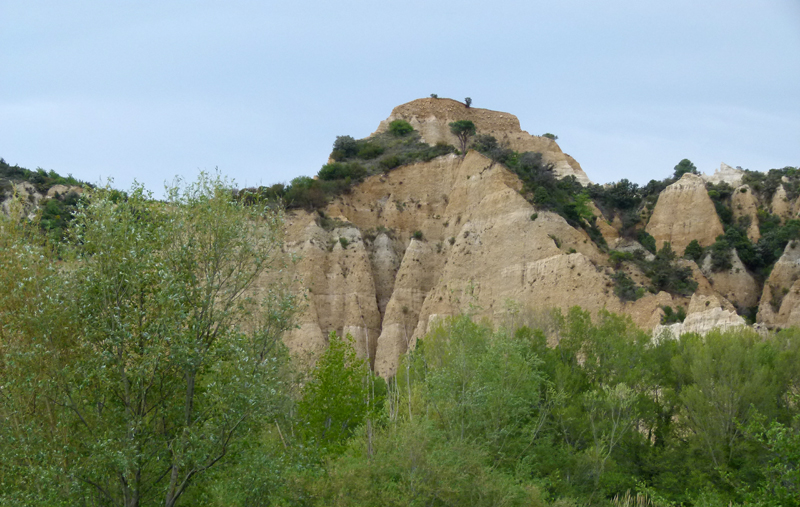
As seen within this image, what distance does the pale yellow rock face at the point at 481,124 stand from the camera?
7756 cm

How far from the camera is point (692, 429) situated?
3105 cm

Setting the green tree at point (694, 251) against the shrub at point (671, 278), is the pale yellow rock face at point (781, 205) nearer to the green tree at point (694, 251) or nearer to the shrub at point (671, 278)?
the green tree at point (694, 251)

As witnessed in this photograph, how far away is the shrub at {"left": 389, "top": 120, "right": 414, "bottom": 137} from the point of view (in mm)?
75938

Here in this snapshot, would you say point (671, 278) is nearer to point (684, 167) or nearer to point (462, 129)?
point (462, 129)


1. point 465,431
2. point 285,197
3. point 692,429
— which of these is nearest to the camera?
point 465,431

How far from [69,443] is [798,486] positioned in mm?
17184

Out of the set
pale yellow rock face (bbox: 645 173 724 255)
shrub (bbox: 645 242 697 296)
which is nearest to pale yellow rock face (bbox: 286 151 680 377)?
shrub (bbox: 645 242 697 296)

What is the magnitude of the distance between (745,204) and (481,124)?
27660 mm

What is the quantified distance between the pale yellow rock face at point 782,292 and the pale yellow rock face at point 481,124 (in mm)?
27923

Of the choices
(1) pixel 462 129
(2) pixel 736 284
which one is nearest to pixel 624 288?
(2) pixel 736 284

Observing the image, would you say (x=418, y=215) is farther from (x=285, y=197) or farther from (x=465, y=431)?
(x=465, y=431)

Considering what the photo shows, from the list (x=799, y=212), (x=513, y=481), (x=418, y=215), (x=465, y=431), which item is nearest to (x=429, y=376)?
(x=465, y=431)

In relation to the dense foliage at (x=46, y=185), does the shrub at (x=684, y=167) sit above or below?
above

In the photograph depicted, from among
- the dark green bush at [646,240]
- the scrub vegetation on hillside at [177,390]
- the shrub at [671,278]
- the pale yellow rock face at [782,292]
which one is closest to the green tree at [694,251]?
the dark green bush at [646,240]
